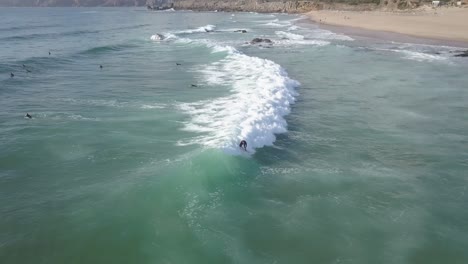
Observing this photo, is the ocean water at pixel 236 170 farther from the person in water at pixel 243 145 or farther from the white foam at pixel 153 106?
the person in water at pixel 243 145

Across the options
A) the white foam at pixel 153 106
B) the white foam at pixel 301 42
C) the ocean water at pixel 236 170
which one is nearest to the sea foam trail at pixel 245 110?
the ocean water at pixel 236 170

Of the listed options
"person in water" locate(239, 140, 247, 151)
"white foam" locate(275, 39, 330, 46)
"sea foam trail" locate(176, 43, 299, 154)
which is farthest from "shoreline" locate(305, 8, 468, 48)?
"person in water" locate(239, 140, 247, 151)

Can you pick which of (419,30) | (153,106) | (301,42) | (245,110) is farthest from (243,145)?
(419,30)

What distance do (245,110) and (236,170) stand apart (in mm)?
5290

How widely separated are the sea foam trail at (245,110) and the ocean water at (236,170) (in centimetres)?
9

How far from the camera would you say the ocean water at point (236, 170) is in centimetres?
855

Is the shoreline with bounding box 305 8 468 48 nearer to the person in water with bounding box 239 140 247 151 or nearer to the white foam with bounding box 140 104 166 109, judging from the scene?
the white foam with bounding box 140 104 166 109

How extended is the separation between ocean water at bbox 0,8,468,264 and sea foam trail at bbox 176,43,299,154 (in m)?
0.09

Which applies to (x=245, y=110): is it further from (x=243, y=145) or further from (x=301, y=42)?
(x=301, y=42)

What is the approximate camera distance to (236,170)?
11.6 meters

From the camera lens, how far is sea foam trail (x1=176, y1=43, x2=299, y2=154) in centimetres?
1376

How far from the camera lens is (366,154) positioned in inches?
508

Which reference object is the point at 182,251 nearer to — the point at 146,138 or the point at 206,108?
the point at 146,138

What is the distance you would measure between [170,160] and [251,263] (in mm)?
5127
